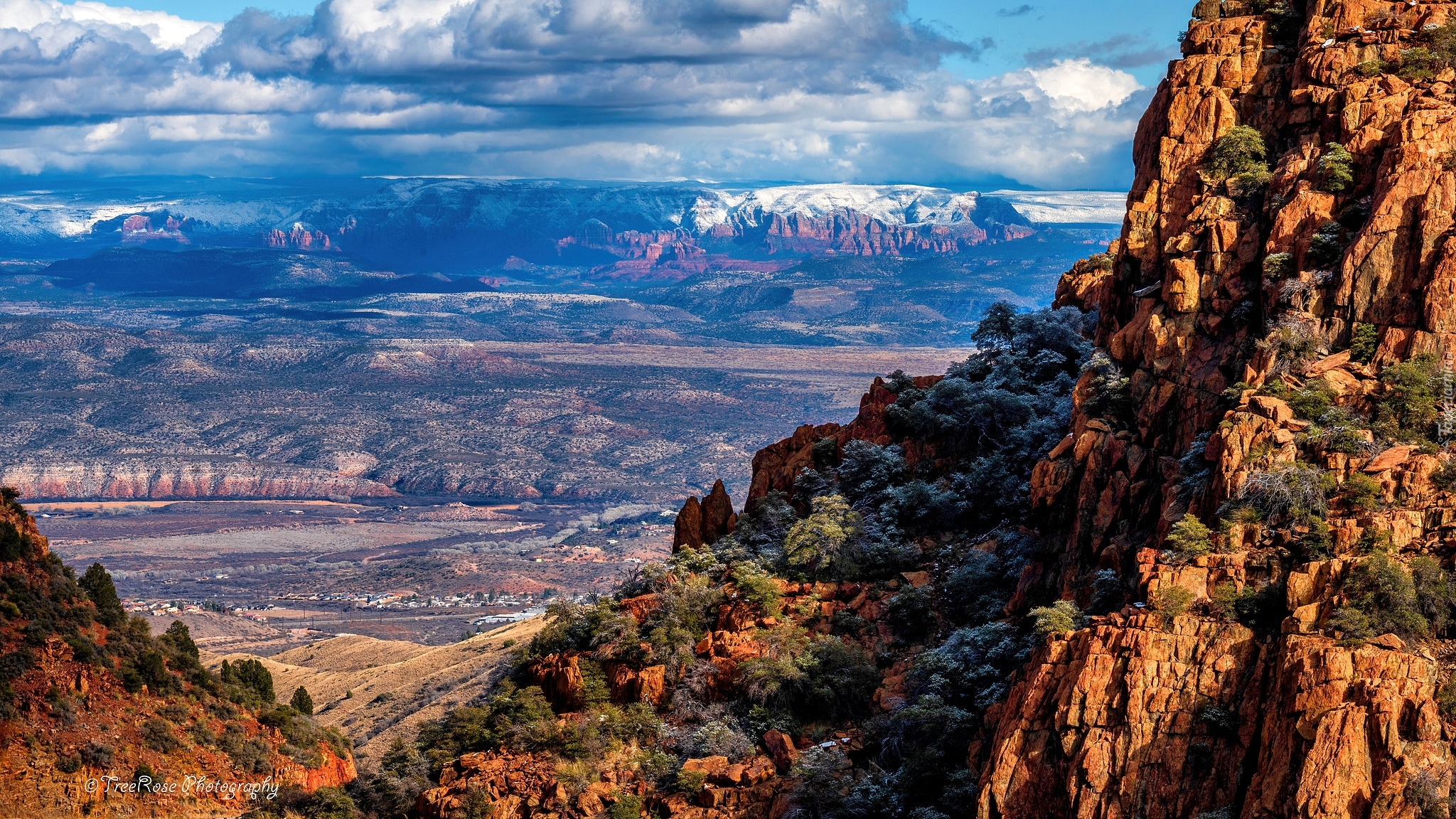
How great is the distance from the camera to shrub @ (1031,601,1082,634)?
3784cm

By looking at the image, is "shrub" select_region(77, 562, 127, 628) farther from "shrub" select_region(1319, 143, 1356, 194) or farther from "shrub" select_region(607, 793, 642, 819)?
"shrub" select_region(1319, 143, 1356, 194)

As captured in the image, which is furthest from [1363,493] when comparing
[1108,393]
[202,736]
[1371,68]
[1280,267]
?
[202,736]

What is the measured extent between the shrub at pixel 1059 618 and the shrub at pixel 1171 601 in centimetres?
307

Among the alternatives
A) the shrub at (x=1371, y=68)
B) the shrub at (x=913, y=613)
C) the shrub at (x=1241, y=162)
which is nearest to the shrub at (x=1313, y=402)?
the shrub at (x=1241, y=162)

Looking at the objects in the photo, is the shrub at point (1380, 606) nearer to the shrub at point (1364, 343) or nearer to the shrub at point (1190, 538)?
the shrub at point (1190, 538)

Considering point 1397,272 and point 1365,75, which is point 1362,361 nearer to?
point 1397,272

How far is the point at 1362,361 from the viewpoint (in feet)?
127

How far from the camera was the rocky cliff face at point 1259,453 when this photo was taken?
3106 centimetres

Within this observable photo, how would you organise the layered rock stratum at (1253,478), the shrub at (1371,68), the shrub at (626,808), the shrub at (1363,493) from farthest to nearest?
the shrub at (1371,68) → the shrub at (626,808) → the shrub at (1363,493) → the layered rock stratum at (1253,478)

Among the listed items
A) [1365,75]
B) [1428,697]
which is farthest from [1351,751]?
[1365,75]

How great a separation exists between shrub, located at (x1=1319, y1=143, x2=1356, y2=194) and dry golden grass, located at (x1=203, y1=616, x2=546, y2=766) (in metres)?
39.8

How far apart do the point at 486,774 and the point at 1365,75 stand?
111ft

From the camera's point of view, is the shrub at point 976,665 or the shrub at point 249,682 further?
the shrub at point 249,682

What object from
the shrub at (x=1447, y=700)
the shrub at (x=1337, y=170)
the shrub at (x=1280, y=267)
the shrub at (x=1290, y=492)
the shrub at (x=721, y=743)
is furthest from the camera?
the shrub at (x=721, y=743)
